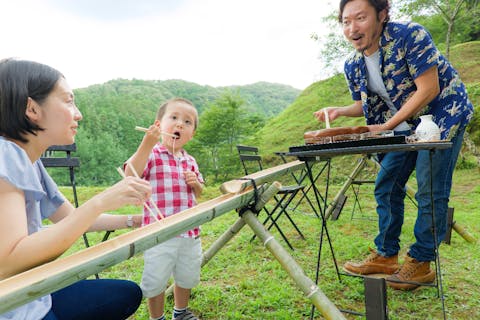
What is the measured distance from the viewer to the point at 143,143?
1968mm

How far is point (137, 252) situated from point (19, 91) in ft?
2.35

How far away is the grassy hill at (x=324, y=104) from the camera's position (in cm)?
1509

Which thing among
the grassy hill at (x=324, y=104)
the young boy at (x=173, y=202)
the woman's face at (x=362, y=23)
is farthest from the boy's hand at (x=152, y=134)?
the grassy hill at (x=324, y=104)

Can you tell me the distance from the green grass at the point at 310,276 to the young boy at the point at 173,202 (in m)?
0.43

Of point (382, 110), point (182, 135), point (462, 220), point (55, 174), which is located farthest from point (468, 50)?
point (55, 174)

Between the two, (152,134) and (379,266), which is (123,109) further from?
(152,134)

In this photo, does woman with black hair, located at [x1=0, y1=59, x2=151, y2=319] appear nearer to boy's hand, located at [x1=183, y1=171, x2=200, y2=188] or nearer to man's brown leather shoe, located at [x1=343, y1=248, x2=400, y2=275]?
boy's hand, located at [x1=183, y1=171, x2=200, y2=188]

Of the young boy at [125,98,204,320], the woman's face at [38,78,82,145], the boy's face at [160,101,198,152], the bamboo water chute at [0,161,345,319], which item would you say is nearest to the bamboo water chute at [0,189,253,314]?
the bamboo water chute at [0,161,345,319]

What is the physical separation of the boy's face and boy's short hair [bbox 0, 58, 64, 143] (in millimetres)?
1108

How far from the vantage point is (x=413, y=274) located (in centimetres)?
266

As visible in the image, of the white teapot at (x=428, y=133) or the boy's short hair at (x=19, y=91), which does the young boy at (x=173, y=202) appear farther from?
the white teapot at (x=428, y=133)

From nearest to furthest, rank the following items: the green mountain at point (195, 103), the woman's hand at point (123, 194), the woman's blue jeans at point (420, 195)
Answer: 1. the woman's hand at point (123, 194)
2. the woman's blue jeans at point (420, 195)
3. the green mountain at point (195, 103)

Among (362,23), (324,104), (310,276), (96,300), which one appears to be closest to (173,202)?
(96,300)

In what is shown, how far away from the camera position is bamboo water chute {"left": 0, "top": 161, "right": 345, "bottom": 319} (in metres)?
0.86
